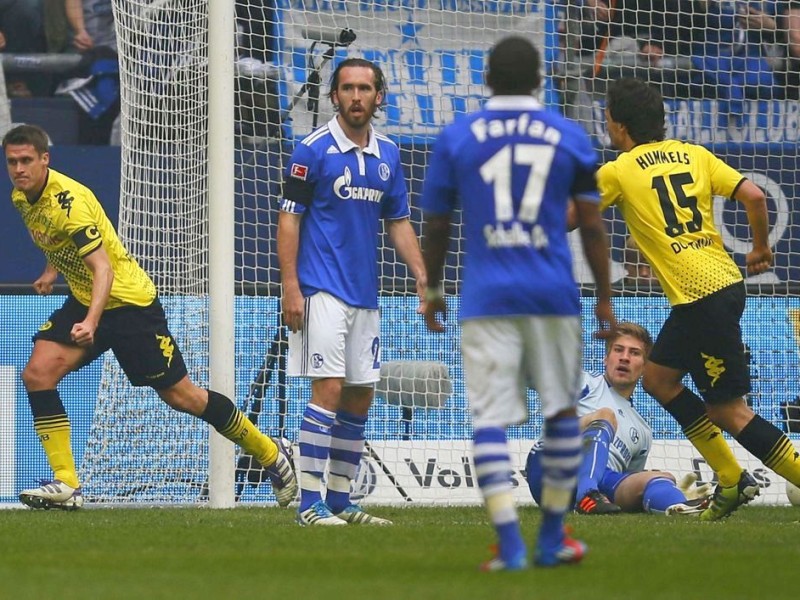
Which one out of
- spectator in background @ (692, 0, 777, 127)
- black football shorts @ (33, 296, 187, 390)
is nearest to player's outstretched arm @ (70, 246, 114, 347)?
black football shorts @ (33, 296, 187, 390)

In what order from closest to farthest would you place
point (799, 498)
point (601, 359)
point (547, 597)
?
1. point (547, 597)
2. point (799, 498)
3. point (601, 359)

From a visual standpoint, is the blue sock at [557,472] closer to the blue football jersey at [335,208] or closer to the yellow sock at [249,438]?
the blue football jersey at [335,208]

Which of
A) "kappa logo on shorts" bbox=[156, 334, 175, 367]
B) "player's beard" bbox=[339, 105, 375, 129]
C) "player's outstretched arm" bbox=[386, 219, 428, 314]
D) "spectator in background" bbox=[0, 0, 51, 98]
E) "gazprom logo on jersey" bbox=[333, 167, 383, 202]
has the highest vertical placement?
"spectator in background" bbox=[0, 0, 51, 98]

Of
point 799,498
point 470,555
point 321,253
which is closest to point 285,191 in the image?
point 321,253

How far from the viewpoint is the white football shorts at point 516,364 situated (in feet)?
15.7

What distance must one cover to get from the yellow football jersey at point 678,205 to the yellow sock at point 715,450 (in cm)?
72

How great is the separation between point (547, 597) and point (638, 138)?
3810mm

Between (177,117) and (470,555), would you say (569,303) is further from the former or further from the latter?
(177,117)

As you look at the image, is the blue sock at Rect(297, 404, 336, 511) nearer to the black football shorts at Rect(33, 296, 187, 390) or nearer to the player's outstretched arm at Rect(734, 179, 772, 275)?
the black football shorts at Rect(33, 296, 187, 390)

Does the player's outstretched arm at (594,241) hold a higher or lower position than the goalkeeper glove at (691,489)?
higher

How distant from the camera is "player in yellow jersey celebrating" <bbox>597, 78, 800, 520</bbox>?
7262 millimetres

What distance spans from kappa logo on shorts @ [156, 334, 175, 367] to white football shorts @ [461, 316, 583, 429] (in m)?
3.67

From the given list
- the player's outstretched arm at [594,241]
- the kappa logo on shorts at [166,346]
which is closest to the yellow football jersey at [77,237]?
the kappa logo on shorts at [166,346]

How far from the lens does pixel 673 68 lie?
1030 cm
